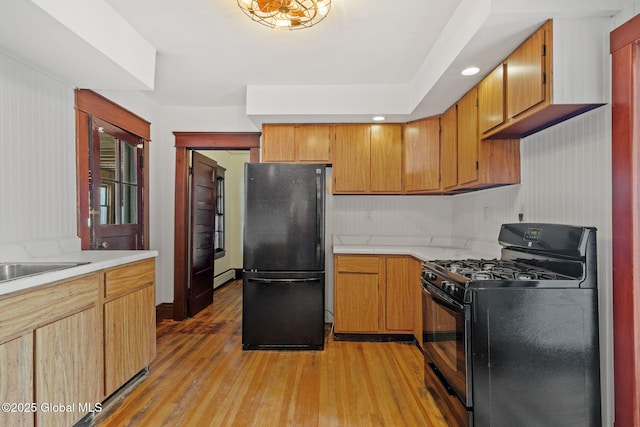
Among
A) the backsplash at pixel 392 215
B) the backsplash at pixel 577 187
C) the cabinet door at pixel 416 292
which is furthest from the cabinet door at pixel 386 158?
the backsplash at pixel 577 187

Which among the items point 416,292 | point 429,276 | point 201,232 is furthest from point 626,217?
point 201,232

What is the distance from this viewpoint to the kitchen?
1.75 m

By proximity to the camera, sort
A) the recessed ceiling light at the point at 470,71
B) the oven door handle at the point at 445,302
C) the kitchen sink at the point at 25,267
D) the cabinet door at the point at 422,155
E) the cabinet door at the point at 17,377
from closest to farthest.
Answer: the cabinet door at the point at 17,377, the oven door handle at the point at 445,302, the kitchen sink at the point at 25,267, the recessed ceiling light at the point at 470,71, the cabinet door at the point at 422,155

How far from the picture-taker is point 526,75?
6.26ft

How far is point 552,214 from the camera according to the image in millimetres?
2160

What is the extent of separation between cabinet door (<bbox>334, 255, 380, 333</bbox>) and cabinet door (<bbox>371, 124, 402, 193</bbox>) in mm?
802

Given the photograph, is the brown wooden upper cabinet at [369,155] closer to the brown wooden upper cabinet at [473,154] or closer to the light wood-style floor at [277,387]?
the brown wooden upper cabinet at [473,154]

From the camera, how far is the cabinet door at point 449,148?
307cm

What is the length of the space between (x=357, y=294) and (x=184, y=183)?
2324 mm

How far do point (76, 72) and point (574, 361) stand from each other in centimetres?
335

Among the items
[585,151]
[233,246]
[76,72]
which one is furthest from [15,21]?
[233,246]

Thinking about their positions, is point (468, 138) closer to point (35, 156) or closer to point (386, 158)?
point (386, 158)

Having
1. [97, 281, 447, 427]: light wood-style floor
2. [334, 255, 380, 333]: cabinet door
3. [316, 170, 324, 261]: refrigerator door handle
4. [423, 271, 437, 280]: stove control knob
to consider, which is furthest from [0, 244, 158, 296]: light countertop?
[423, 271, 437, 280]: stove control knob

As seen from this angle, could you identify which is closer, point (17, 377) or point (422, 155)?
point (17, 377)
